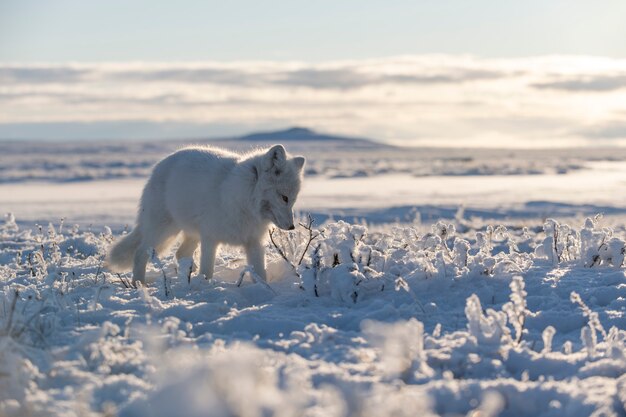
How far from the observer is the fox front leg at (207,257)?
6496mm

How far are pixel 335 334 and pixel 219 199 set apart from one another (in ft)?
7.79

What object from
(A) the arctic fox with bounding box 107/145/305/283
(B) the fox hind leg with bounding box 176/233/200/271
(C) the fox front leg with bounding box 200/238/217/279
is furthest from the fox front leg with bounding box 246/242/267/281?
(B) the fox hind leg with bounding box 176/233/200/271

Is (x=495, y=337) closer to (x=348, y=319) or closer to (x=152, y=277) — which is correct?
(x=348, y=319)

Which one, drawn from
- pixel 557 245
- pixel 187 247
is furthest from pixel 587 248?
pixel 187 247

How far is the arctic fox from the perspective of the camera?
6.32 metres

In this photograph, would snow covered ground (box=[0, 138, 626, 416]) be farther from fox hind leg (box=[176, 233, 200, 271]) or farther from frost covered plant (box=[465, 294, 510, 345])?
fox hind leg (box=[176, 233, 200, 271])

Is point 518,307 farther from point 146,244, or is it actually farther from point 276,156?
point 146,244

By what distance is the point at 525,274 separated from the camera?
20.0ft

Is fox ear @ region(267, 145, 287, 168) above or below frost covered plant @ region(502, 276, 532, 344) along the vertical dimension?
above

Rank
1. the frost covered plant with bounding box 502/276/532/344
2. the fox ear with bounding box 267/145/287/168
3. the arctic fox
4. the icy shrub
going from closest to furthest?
the frost covered plant with bounding box 502/276/532/344, the fox ear with bounding box 267/145/287/168, the arctic fox, the icy shrub

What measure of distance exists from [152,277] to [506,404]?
4428mm

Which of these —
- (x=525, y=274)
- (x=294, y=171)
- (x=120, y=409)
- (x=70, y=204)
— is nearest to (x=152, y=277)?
(x=294, y=171)

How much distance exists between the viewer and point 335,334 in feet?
14.5

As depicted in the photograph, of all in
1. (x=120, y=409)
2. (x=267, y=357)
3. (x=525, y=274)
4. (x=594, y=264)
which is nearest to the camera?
(x=120, y=409)
